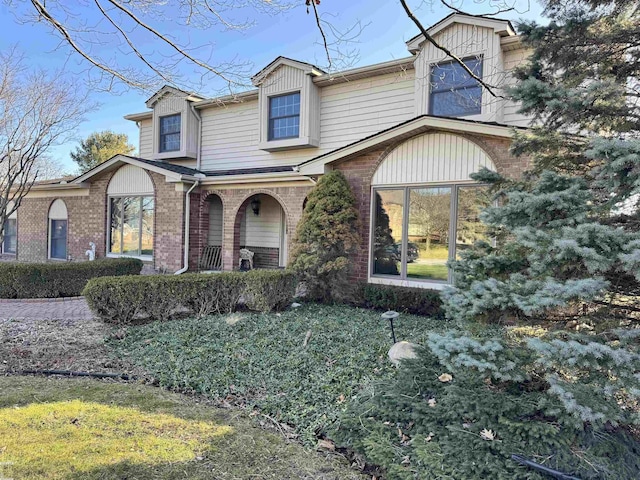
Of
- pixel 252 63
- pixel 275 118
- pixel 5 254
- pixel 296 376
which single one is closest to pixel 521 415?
pixel 296 376

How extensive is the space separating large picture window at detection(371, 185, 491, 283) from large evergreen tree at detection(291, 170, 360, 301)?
66cm

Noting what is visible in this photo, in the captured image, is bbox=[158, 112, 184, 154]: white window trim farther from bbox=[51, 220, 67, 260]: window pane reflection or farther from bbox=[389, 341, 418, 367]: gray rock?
bbox=[389, 341, 418, 367]: gray rock

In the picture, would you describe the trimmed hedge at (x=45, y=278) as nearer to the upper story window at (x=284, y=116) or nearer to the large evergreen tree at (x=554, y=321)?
the upper story window at (x=284, y=116)

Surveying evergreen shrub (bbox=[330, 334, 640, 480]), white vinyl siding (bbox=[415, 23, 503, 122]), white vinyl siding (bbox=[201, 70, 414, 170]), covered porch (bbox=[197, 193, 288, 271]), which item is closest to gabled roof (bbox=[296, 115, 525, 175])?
white vinyl siding (bbox=[415, 23, 503, 122])

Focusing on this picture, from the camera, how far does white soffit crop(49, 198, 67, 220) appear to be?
15.9 m

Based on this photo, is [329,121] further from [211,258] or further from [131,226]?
[131,226]

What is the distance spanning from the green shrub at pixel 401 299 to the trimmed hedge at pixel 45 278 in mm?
6473

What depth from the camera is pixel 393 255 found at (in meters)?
9.07

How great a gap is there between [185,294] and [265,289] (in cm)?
142

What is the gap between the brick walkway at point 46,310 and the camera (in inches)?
308

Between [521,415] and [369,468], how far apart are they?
1.12 meters

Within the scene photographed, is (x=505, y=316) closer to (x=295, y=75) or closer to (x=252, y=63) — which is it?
(x=252, y=63)

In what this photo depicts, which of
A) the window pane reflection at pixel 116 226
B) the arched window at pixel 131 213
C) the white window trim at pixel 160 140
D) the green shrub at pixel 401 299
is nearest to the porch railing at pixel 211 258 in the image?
the arched window at pixel 131 213

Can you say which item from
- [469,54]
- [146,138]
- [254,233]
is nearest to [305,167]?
[469,54]
